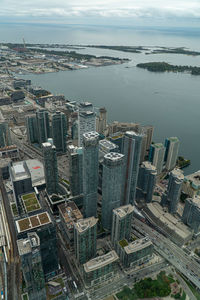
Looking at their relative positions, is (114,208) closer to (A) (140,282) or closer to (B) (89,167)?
(B) (89,167)

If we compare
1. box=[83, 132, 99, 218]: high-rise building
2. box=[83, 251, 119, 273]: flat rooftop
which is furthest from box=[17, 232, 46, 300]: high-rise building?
box=[83, 132, 99, 218]: high-rise building

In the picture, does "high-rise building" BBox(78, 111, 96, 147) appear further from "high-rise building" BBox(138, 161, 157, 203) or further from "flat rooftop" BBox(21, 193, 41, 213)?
"flat rooftop" BBox(21, 193, 41, 213)

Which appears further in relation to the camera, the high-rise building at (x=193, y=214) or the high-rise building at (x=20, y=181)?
the high-rise building at (x=193, y=214)

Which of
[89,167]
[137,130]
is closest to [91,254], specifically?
[89,167]

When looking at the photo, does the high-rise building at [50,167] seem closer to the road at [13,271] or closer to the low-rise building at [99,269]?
the road at [13,271]

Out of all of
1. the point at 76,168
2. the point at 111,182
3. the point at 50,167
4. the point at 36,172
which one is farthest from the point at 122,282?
the point at 36,172

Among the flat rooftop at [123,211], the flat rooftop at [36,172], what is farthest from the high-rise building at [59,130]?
the flat rooftop at [123,211]
